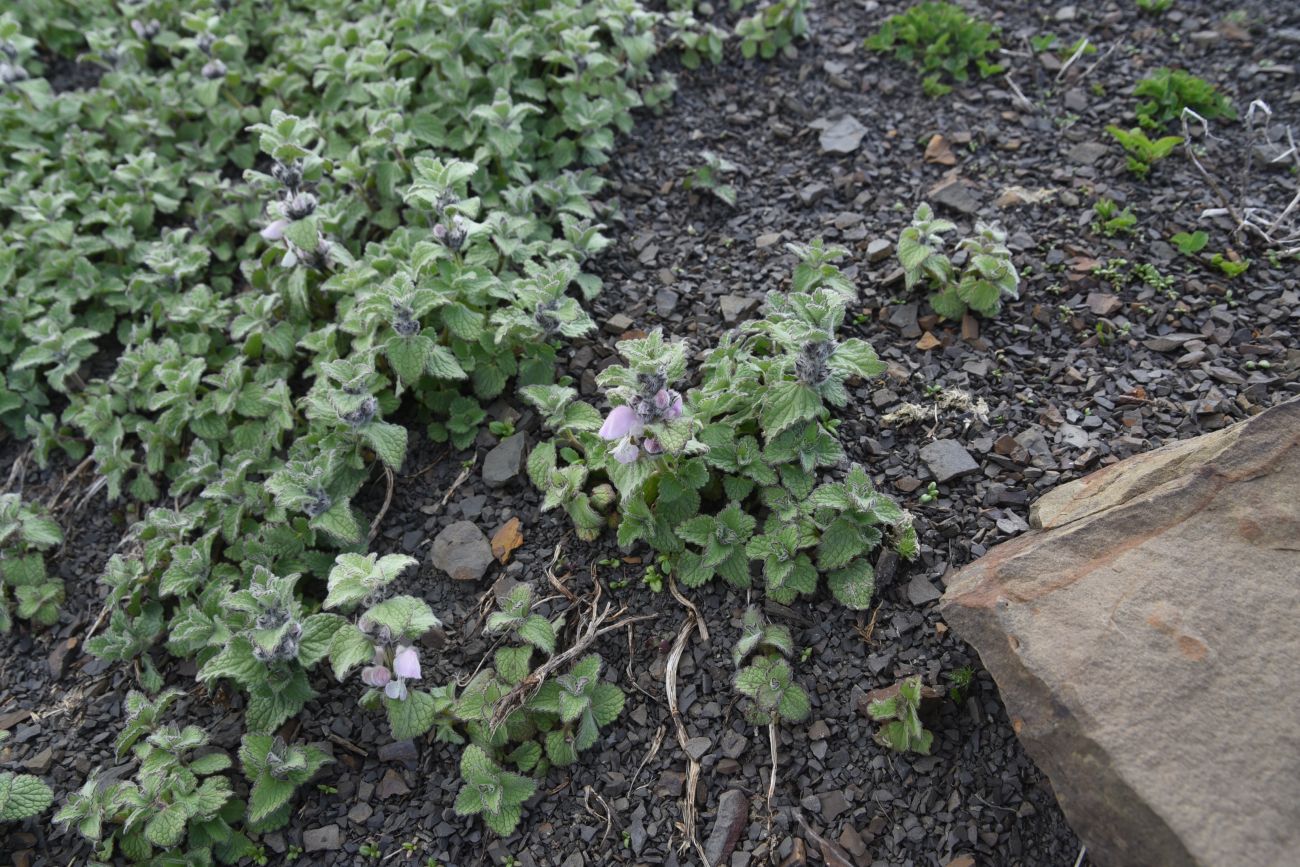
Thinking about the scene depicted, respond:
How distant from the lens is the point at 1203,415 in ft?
10.9

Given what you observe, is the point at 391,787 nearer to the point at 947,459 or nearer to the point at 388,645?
the point at 388,645

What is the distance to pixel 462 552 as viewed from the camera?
3570mm

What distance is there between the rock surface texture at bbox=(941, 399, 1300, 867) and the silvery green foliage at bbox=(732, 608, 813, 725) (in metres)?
0.54

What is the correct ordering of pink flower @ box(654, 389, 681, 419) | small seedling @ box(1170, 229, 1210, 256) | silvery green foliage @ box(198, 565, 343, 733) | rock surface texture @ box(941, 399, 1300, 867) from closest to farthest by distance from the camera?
rock surface texture @ box(941, 399, 1300, 867)
pink flower @ box(654, 389, 681, 419)
silvery green foliage @ box(198, 565, 343, 733)
small seedling @ box(1170, 229, 1210, 256)

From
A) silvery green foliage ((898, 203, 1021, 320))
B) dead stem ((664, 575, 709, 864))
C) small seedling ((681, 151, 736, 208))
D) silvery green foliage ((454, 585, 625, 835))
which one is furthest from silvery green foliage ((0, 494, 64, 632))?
silvery green foliage ((898, 203, 1021, 320))

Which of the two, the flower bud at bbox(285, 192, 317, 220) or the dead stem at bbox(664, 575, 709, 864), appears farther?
the flower bud at bbox(285, 192, 317, 220)

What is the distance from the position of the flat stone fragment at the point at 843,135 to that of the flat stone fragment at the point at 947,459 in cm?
191

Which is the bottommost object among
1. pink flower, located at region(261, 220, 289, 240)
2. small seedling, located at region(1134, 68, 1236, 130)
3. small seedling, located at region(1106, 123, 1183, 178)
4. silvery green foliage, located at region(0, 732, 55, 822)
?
silvery green foliage, located at region(0, 732, 55, 822)

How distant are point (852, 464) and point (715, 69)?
9.60ft

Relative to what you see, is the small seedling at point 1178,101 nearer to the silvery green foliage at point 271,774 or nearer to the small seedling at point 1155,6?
the small seedling at point 1155,6

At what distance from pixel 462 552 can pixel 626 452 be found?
896 mm

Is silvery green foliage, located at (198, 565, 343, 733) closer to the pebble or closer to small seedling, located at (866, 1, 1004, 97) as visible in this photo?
the pebble

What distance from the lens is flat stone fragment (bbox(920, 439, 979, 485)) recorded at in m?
3.34

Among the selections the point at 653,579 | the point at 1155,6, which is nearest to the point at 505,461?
the point at 653,579
